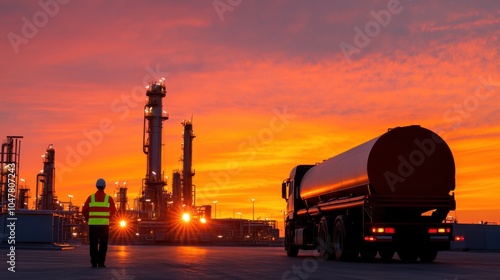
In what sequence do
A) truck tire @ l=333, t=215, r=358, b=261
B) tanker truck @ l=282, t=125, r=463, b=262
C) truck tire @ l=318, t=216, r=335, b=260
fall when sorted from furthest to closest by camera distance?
truck tire @ l=318, t=216, r=335, b=260
truck tire @ l=333, t=215, r=358, b=261
tanker truck @ l=282, t=125, r=463, b=262

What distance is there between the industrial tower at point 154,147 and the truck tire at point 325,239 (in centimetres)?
6033

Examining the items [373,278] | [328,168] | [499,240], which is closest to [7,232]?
[328,168]

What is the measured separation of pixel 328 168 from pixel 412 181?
483cm

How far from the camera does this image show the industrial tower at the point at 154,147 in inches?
3361

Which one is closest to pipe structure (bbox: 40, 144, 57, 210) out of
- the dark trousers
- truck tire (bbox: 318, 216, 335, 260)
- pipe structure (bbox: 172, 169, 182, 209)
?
pipe structure (bbox: 172, 169, 182, 209)

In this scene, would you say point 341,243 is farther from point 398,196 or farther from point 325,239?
point 398,196

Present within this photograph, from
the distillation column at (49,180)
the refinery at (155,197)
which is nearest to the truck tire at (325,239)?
the refinery at (155,197)

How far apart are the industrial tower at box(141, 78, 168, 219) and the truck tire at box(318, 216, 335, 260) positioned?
60.3 meters

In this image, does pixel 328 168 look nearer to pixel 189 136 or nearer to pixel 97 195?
pixel 97 195

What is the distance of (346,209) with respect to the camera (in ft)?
77.8

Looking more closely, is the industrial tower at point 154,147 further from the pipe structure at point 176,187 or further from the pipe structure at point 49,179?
the pipe structure at point 49,179

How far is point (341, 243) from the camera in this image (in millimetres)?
23219

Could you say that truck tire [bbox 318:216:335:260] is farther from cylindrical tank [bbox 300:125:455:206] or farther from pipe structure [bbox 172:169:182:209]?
pipe structure [bbox 172:169:182:209]

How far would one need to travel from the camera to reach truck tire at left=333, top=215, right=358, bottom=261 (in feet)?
74.9
